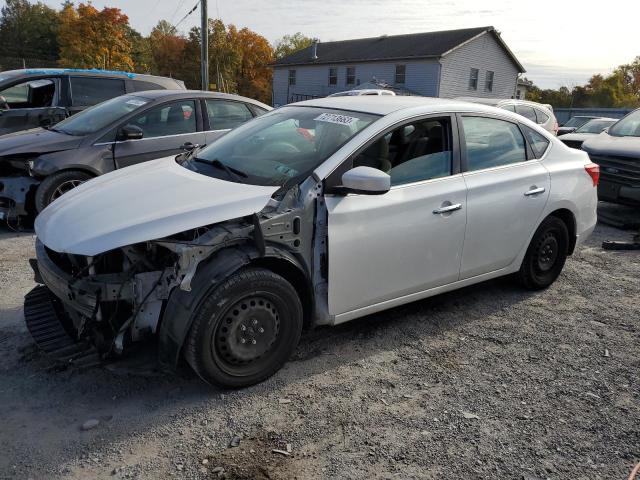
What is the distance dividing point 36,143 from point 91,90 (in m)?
2.90

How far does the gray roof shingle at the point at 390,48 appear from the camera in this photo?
34.7 m

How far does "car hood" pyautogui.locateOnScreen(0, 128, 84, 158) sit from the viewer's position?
6250 millimetres

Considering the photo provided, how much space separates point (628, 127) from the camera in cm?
912

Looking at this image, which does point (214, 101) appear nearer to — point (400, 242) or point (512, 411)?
point (400, 242)

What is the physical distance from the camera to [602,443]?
115 inches

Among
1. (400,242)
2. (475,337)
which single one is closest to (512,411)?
(475,337)

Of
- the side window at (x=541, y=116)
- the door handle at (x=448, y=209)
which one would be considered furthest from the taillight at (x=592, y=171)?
the side window at (x=541, y=116)

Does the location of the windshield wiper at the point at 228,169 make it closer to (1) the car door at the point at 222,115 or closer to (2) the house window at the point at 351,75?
(1) the car door at the point at 222,115

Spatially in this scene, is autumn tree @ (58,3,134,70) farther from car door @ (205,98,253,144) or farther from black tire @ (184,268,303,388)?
black tire @ (184,268,303,388)

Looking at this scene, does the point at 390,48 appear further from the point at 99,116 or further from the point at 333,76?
the point at 99,116

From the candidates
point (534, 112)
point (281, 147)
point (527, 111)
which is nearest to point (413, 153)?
point (281, 147)

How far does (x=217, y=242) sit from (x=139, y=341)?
0.74 metres

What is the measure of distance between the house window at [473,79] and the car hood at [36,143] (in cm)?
3365

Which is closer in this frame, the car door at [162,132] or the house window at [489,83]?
the car door at [162,132]
